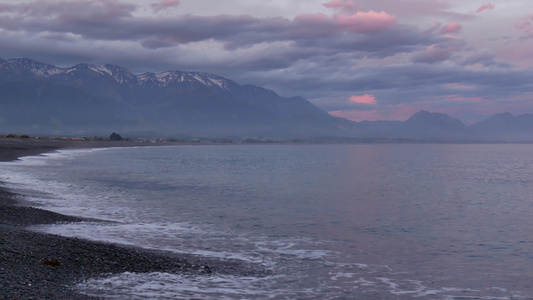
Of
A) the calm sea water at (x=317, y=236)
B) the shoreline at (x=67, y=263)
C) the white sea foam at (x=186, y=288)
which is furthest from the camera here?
the calm sea water at (x=317, y=236)

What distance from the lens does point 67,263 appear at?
13867 millimetres

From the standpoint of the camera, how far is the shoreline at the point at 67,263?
11352 mm

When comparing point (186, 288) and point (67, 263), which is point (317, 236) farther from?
point (67, 263)

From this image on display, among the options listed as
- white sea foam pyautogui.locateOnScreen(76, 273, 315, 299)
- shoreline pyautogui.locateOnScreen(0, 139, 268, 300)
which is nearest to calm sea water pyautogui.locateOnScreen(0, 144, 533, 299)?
white sea foam pyautogui.locateOnScreen(76, 273, 315, 299)

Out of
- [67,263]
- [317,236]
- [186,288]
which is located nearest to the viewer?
[186,288]

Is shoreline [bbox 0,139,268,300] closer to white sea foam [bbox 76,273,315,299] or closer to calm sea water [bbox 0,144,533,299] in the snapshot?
white sea foam [bbox 76,273,315,299]

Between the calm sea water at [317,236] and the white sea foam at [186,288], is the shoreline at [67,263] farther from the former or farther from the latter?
the calm sea water at [317,236]

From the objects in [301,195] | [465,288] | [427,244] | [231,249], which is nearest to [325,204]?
[301,195]

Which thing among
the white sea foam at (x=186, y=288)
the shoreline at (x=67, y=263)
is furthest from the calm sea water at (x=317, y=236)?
the shoreline at (x=67, y=263)

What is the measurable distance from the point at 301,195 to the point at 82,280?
30178mm

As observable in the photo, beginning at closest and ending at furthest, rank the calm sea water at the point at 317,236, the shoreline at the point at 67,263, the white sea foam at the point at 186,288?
the shoreline at the point at 67,263
the white sea foam at the point at 186,288
the calm sea water at the point at 317,236

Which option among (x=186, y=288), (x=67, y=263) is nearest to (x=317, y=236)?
(x=186, y=288)

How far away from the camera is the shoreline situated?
37.2ft

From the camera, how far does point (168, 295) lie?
1231cm
